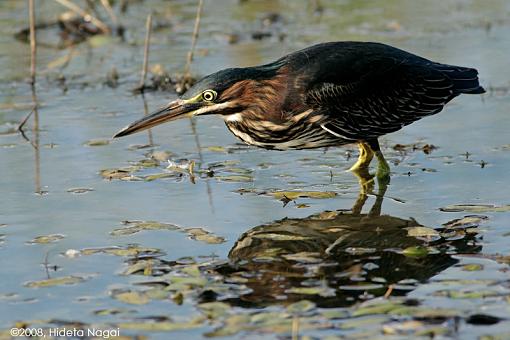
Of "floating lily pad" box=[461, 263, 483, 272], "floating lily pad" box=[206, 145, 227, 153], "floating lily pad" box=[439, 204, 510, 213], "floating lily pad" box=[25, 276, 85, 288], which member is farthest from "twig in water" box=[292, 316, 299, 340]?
"floating lily pad" box=[206, 145, 227, 153]

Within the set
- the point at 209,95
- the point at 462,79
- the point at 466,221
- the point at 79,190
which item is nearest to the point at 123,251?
the point at 209,95

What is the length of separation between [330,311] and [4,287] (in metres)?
1.97

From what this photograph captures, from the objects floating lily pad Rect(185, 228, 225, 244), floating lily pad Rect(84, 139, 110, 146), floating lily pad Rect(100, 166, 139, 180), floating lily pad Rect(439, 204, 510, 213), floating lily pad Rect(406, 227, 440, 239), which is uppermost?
floating lily pad Rect(84, 139, 110, 146)

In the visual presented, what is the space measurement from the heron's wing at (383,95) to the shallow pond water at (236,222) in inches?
17.8

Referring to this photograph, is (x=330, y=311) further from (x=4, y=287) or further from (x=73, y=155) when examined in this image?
(x=73, y=155)

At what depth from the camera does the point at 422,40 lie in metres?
13.7

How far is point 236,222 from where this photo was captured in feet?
24.8

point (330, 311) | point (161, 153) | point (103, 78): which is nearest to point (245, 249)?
point (330, 311)

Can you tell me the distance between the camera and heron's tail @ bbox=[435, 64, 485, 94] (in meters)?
9.10

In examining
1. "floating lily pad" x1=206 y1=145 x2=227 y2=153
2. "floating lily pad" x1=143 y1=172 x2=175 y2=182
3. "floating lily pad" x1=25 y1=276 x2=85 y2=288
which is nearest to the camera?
"floating lily pad" x1=25 y1=276 x2=85 y2=288

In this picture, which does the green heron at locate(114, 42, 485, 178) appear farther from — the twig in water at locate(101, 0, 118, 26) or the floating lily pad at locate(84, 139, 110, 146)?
the twig in water at locate(101, 0, 118, 26)

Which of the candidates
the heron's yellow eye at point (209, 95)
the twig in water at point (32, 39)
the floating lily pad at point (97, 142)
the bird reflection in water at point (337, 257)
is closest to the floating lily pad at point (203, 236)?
the bird reflection in water at point (337, 257)

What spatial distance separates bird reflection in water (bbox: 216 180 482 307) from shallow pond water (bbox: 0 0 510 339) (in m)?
0.02

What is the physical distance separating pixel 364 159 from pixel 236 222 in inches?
70.1
